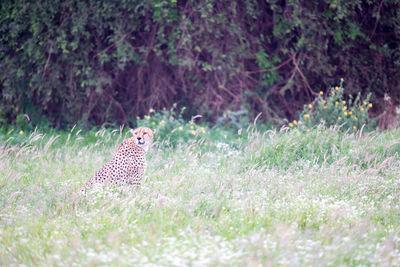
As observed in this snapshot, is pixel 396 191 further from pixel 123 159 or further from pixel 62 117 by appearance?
pixel 62 117

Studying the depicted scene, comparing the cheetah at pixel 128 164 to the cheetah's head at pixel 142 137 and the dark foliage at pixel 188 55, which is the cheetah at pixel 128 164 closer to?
the cheetah's head at pixel 142 137

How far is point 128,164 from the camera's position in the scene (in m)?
5.11

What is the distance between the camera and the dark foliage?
9.05m

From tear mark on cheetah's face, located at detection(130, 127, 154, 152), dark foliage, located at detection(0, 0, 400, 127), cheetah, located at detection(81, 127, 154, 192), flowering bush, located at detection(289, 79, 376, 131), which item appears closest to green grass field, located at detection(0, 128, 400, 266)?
cheetah, located at detection(81, 127, 154, 192)

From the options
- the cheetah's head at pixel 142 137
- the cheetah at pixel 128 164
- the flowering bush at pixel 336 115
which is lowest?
the flowering bush at pixel 336 115

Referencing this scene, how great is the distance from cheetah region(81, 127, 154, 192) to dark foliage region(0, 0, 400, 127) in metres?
3.89

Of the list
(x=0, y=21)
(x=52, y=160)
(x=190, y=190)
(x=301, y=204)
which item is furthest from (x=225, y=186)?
(x=0, y=21)

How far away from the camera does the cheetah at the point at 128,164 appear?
5.00 m

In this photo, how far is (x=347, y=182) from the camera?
5297 millimetres

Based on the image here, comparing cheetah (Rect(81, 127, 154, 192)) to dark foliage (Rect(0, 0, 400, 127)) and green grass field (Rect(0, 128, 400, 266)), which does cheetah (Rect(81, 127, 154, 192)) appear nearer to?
green grass field (Rect(0, 128, 400, 266))

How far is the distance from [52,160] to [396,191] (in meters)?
4.69

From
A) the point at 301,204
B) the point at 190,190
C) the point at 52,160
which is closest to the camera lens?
the point at 301,204

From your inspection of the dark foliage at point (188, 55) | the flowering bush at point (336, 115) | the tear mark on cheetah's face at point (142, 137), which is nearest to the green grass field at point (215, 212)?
the tear mark on cheetah's face at point (142, 137)

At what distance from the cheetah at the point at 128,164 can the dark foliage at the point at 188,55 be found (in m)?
3.89
